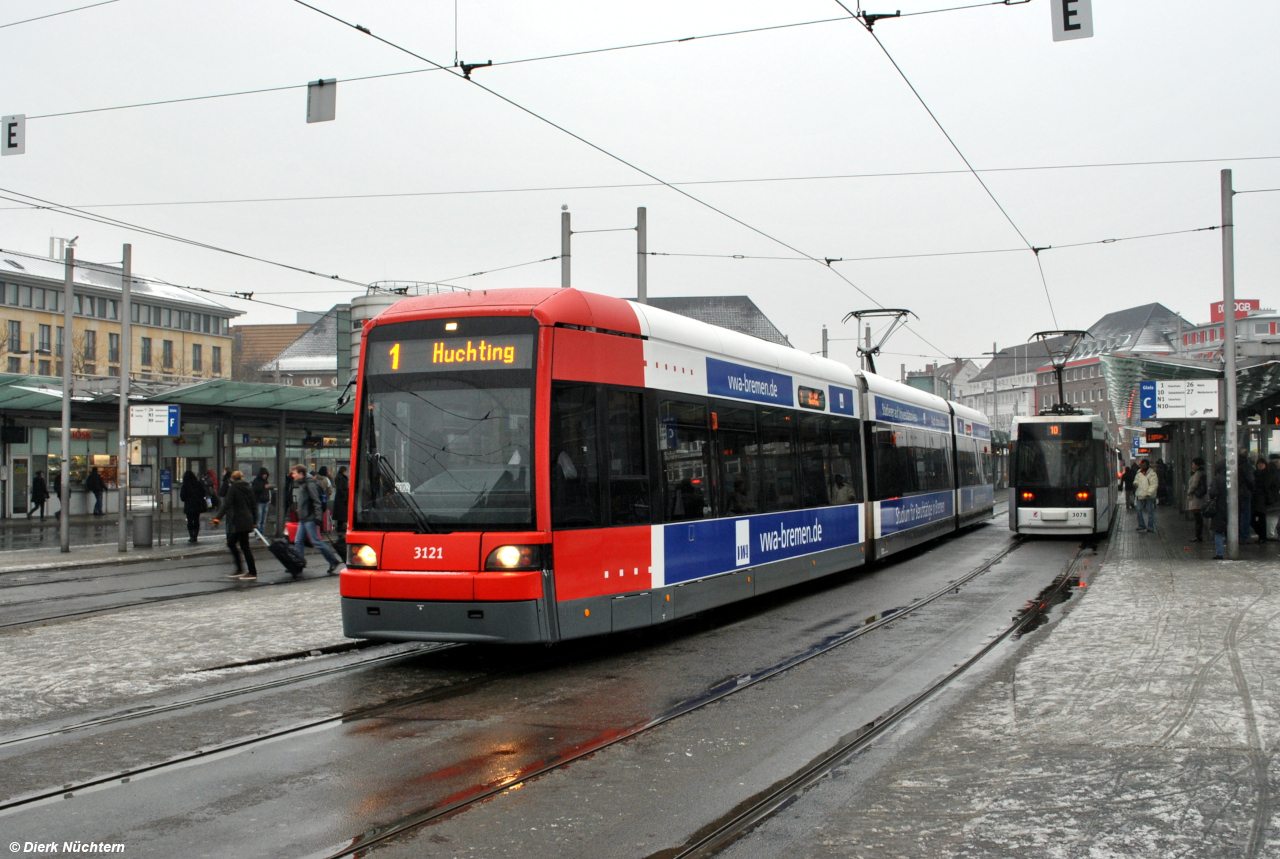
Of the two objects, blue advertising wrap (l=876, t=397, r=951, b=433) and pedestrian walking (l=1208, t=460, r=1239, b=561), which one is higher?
blue advertising wrap (l=876, t=397, r=951, b=433)

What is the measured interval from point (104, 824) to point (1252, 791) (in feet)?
18.0

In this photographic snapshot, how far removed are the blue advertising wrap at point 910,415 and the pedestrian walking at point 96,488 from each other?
1094 inches

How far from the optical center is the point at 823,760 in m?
6.24

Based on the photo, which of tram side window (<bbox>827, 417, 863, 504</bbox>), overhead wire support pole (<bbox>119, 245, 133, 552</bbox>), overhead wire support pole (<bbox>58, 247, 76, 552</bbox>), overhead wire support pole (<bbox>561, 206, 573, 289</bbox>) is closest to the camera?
tram side window (<bbox>827, 417, 863, 504</bbox>)

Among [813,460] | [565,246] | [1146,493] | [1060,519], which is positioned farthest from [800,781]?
[1146,493]

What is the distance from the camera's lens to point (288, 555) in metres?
16.9

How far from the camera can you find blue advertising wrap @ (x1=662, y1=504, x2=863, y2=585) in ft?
34.2


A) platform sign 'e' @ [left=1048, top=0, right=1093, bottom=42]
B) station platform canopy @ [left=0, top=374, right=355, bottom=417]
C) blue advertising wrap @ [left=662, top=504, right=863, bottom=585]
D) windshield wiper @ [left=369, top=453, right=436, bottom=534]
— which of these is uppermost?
platform sign 'e' @ [left=1048, top=0, right=1093, bottom=42]

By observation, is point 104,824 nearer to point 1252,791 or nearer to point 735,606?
point 1252,791

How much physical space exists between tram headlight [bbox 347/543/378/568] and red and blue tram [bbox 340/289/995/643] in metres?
0.02

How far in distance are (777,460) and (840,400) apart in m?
3.36

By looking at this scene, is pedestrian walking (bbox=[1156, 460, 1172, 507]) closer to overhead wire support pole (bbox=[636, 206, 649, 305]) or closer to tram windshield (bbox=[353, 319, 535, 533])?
overhead wire support pole (bbox=[636, 206, 649, 305])

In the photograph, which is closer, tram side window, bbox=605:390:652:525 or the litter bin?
tram side window, bbox=605:390:652:525

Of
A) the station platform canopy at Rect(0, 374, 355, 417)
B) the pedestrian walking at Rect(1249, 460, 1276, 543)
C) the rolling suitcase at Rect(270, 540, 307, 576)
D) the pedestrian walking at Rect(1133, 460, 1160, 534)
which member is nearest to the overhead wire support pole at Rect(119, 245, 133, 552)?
the station platform canopy at Rect(0, 374, 355, 417)
